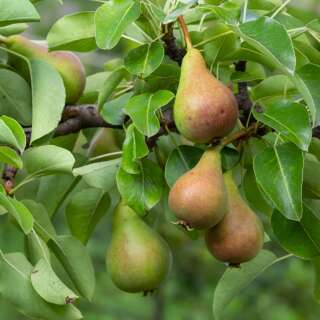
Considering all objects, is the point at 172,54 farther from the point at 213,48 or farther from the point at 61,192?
the point at 61,192

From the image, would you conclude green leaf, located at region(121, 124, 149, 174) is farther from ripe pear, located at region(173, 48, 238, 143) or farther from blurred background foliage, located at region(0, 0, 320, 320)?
blurred background foliage, located at region(0, 0, 320, 320)

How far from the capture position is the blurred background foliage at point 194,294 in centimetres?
303

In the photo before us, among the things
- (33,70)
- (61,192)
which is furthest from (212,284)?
(33,70)

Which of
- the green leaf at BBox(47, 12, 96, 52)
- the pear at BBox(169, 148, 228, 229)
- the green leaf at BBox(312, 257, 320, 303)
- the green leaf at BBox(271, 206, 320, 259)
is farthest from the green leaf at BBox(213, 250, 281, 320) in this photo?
the green leaf at BBox(47, 12, 96, 52)

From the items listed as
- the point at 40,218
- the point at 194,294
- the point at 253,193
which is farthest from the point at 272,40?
the point at 194,294

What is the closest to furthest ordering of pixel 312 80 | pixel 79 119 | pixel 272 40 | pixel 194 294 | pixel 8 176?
pixel 272 40 → pixel 312 80 → pixel 8 176 → pixel 79 119 → pixel 194 294

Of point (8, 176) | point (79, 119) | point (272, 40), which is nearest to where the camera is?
point (272, 40)

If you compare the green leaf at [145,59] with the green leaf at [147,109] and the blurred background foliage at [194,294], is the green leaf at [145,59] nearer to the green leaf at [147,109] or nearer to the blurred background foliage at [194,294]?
the green leaf at [147,109]

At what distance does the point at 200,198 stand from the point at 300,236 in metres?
0.20

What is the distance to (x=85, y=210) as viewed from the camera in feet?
4.88

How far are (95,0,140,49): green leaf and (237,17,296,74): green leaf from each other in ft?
0.48

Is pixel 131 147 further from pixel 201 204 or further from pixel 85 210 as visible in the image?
pixel 85 210

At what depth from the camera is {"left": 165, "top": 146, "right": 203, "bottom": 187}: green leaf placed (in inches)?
49.8

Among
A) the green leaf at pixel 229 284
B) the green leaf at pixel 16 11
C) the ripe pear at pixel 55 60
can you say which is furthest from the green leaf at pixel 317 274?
the green leaf at pixel 16 11
